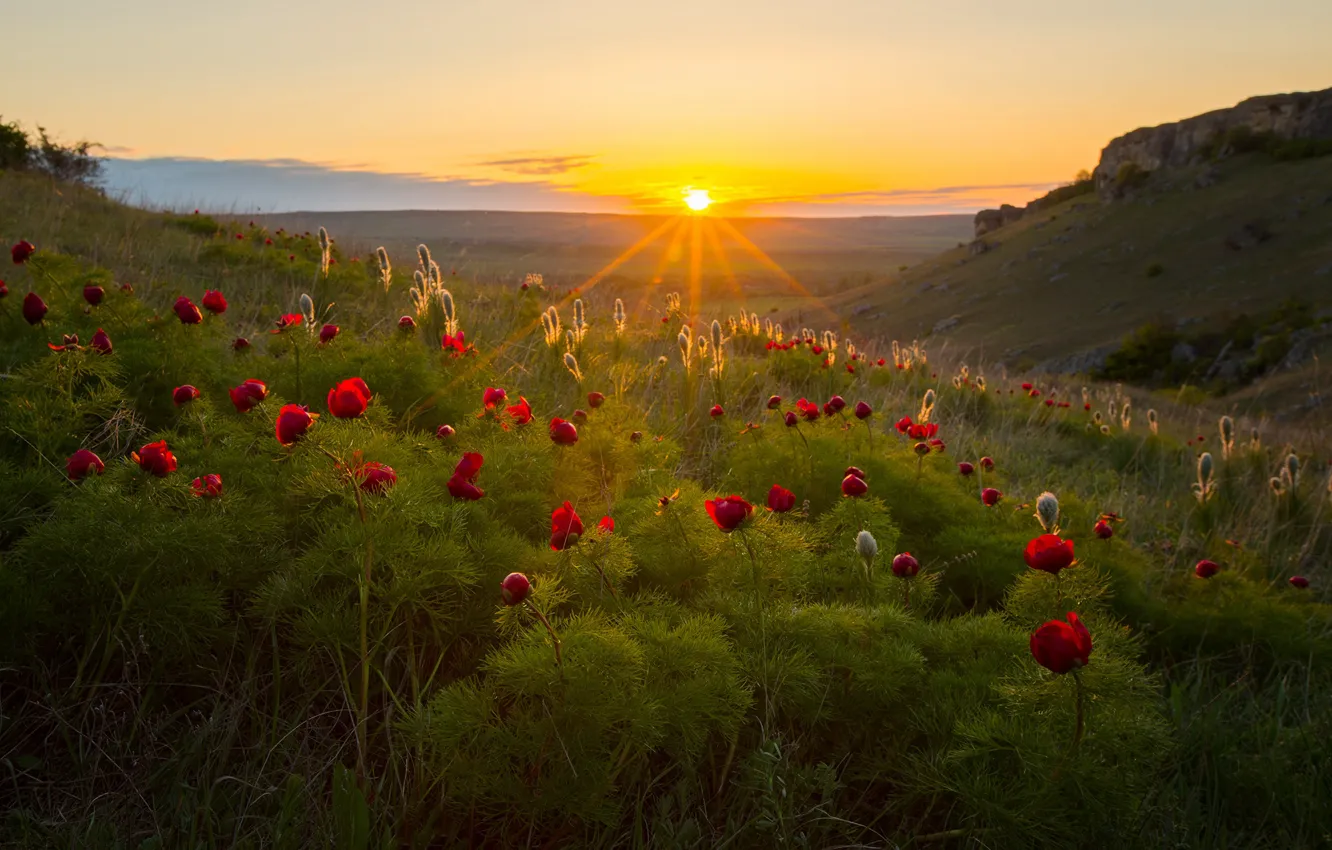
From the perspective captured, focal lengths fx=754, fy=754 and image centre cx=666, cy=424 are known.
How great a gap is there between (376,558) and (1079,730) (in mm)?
1736

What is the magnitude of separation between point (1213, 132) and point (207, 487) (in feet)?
265

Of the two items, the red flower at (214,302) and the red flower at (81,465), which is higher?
the red flower at (214,302)

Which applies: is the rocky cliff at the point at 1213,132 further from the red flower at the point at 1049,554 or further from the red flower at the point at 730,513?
the red flower at the point at 730,513

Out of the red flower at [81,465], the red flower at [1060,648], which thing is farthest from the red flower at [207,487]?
the red flower at [1060,648]

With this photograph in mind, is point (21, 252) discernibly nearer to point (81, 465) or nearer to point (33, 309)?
point (33, 309)

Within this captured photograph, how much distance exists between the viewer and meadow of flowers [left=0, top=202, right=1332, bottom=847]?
1.73 metres

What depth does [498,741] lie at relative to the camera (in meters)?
1.67

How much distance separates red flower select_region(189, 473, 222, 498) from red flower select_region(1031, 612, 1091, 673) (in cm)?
209

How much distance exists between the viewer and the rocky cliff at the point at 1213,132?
179 feet

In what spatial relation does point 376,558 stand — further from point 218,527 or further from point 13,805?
point 13,805

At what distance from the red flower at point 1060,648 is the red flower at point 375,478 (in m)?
1.58

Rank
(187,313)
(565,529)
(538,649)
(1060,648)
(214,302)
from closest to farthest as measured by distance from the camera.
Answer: (1060,648) → (538,649) → (565,529) → (187,313) → (214,302)

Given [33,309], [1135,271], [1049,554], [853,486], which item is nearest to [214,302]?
[33,309]

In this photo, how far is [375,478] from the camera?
77.6 inches
